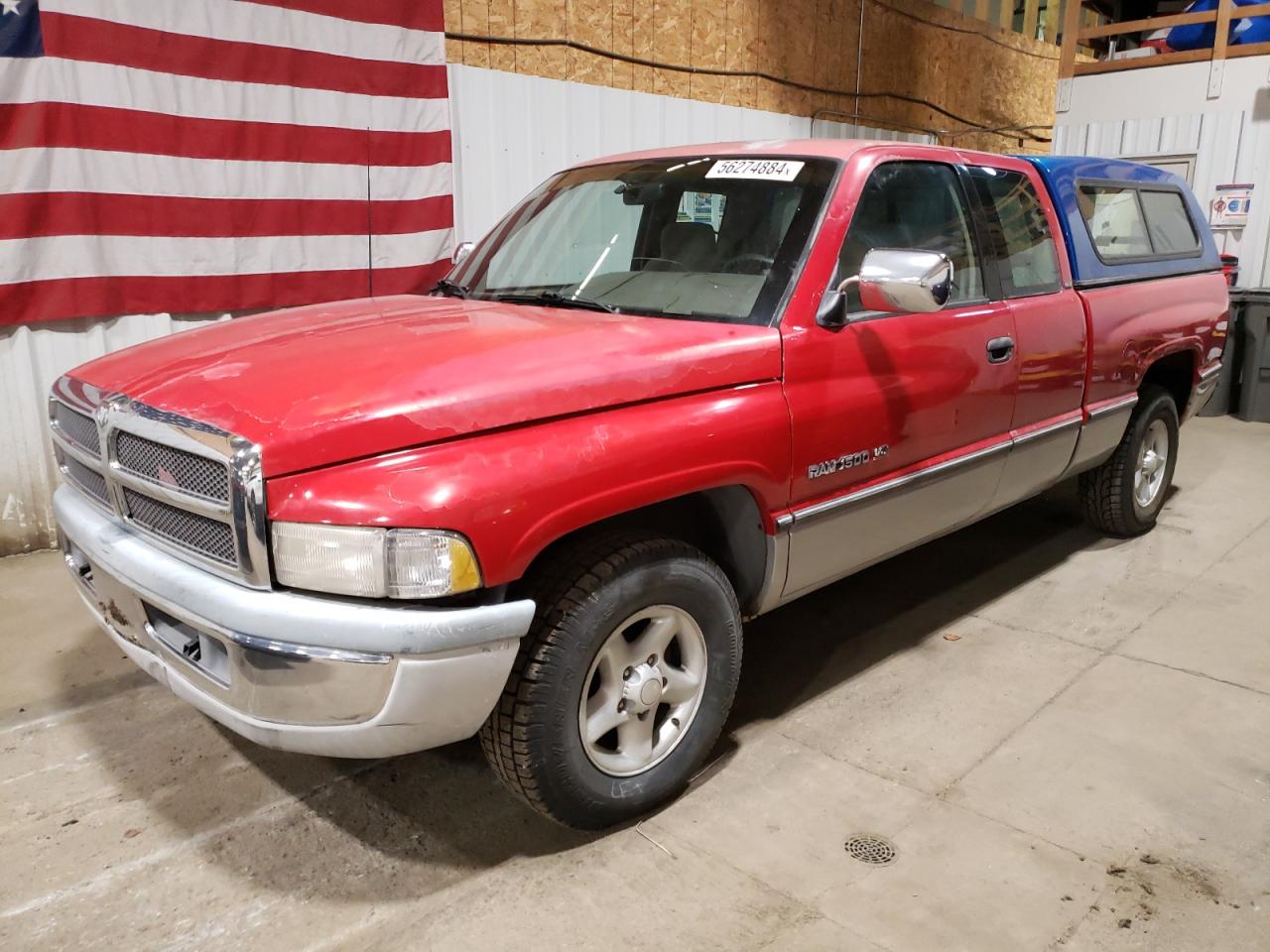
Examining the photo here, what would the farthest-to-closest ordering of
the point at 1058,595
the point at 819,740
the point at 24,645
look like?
the point at 1058,595 → the point at 24,645 → the point at 819,740

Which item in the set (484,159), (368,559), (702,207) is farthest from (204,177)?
(368,559)

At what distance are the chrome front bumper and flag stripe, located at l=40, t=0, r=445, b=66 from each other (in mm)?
3484

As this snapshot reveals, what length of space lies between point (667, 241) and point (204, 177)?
300 cm

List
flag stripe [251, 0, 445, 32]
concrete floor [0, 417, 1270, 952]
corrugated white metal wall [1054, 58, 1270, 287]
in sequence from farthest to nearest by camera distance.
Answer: corrugated white metal wall [1054, 58, 1270, 287], flag stripe [251, 0, 445, 32], concrete floor [0, 417, 1270, 952]

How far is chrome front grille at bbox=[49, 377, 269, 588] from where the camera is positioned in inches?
79.0

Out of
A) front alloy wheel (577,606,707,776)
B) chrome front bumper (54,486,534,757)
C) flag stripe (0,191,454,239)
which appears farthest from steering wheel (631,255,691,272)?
flag stripe (0,191,454,239)

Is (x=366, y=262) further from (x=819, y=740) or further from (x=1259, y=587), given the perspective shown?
(x=1259, y=587)

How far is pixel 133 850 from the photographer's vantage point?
8.36 ft

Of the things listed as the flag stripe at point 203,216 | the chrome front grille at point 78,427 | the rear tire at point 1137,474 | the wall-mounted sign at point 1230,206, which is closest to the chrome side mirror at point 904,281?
the chrome front grille at point 78,427

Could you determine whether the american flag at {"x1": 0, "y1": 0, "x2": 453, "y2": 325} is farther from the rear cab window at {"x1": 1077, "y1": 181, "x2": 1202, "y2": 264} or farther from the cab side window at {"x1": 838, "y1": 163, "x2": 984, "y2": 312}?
the rear cab window at {"x1": 1077, "y1": 181, "x2": 1202, "y2": 264}

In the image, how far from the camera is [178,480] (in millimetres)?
2178

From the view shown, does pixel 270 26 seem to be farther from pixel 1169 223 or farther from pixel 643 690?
pixel 1169 223

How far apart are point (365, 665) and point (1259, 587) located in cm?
413

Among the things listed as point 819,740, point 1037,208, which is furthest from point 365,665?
point 1037,208
